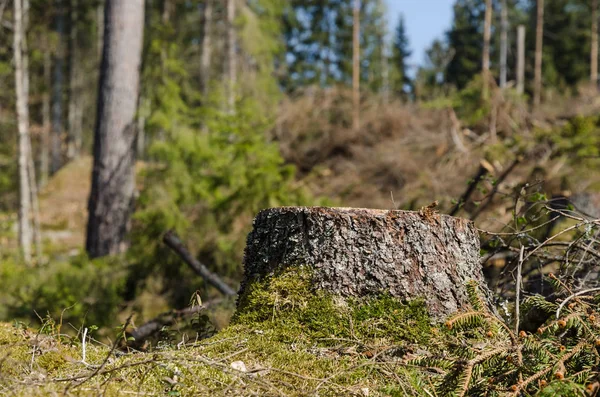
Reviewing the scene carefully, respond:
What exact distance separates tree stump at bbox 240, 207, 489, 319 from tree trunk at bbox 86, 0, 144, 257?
5973 millimetres

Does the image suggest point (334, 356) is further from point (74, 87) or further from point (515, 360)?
point (74, 87)

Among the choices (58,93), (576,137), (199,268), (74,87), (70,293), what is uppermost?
(74,87)

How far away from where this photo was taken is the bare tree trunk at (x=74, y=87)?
92.5 feet

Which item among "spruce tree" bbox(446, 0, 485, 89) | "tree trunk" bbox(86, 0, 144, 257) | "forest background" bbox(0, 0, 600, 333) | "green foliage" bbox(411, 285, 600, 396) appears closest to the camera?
"green foliage" bbox(411, 285, 600, 396)

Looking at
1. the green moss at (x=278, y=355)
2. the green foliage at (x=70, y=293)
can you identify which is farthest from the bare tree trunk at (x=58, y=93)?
the green moss at (x=278, y=355)

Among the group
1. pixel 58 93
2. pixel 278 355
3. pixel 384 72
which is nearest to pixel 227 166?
pixel 278 355

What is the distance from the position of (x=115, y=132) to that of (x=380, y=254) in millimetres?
6553

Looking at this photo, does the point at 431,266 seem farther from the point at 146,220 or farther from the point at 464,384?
the point at 146,220

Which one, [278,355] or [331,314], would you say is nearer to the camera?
[278,355]

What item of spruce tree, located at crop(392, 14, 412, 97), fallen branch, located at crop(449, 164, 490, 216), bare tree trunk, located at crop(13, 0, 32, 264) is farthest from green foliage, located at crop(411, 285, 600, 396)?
spruce tree, located at crop(392, 14, 412, 97)

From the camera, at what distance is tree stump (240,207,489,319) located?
254 cm

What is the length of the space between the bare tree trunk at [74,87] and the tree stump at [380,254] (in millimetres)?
28033

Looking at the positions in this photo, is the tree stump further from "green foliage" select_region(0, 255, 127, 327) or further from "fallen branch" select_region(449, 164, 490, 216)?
"green foliage" select_region(0, 255, 127, 327)

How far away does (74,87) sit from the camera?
28.2m
